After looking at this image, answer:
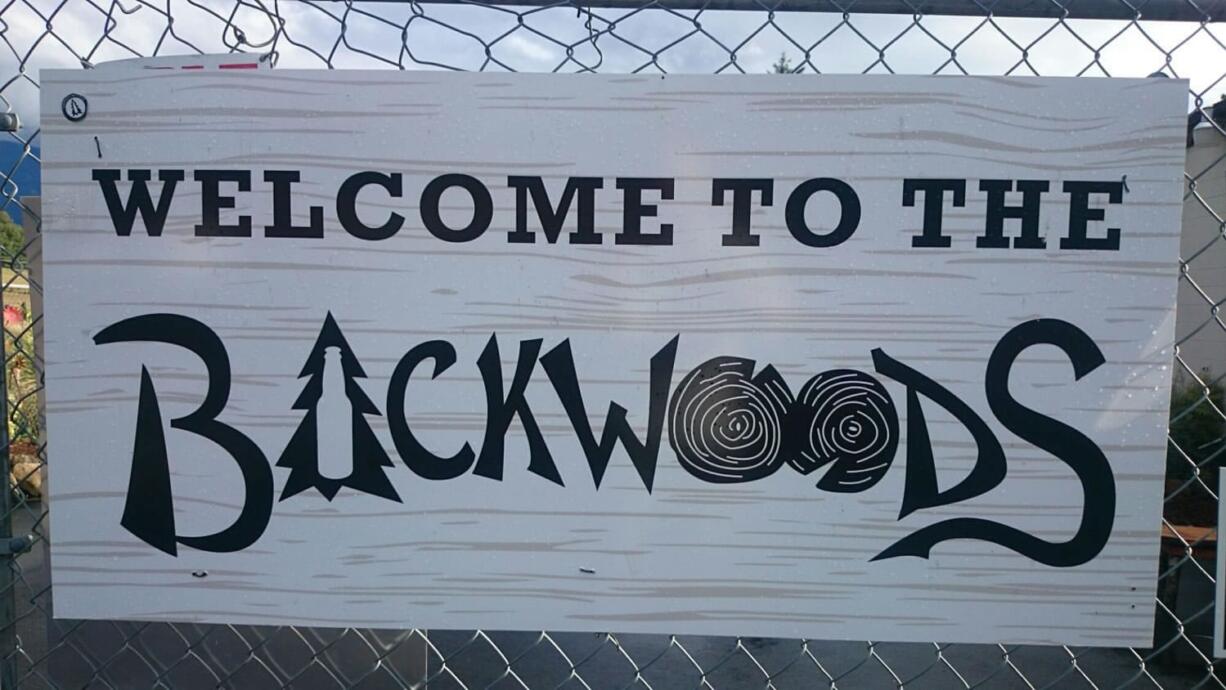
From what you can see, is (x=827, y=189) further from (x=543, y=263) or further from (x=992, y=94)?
(x=543, y=263)

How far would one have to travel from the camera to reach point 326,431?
1.46m

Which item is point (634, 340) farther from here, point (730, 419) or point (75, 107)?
point (75, 107)

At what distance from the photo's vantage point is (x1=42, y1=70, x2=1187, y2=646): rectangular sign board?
55.9 inches

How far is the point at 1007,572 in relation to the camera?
1459 millimetres

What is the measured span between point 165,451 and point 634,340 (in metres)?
0.89

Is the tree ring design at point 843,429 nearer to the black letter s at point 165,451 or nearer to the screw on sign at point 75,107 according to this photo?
the black letter s at point 165,451

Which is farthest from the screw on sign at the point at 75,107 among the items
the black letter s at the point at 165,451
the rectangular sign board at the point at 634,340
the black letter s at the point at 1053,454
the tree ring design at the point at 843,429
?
the black letter s at the point at 1053,454

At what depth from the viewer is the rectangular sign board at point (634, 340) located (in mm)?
1420

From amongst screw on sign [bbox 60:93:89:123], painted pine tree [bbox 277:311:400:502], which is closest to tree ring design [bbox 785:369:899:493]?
painted pine tree [bbox 277:311:400:502]

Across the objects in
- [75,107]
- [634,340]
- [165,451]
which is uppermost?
[75,107]

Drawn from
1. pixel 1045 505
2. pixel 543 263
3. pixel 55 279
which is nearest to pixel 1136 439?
pixel 1045 505

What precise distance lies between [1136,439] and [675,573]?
86 centimetres

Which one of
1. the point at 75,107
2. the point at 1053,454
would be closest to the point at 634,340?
the point at 1053,454

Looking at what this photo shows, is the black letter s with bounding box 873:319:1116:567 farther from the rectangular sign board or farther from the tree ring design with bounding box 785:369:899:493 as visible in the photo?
the tree ring design with bounding box 785:369:899:493
